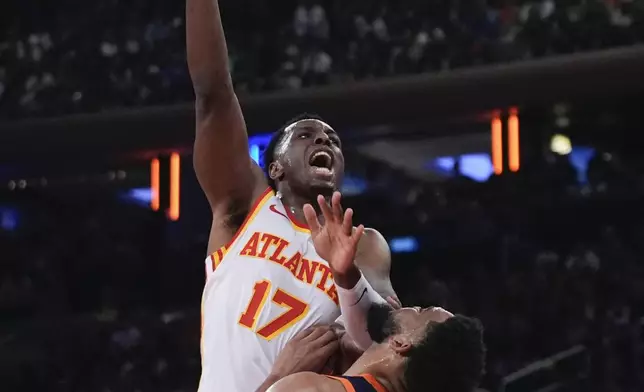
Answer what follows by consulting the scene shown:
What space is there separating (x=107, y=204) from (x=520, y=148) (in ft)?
16.2

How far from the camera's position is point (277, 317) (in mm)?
2963

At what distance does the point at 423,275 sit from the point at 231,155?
6102 mm

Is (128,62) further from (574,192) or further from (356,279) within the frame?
(356,279)

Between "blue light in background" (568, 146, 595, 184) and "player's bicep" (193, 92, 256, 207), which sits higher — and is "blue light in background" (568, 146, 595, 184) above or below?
below

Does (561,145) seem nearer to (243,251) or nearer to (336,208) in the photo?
→ (243,251)

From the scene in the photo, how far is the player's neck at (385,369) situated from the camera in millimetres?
2574

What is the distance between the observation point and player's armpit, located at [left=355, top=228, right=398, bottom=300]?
3.11m

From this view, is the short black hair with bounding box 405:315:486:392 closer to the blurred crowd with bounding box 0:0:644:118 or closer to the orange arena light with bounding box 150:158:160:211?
the blurred crowd with bounding box 0:0:644:118

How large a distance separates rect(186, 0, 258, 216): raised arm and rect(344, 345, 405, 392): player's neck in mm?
743

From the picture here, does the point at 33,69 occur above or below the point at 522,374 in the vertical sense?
above

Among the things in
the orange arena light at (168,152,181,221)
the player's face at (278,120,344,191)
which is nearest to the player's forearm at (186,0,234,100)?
the player's face at (278,120,344,191)

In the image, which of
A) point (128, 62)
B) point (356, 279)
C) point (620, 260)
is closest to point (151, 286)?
point (128, 62)

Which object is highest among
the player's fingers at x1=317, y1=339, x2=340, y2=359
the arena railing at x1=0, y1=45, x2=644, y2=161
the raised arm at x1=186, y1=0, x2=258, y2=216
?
the raised arm at x1=186, y1=0, x2=258, y2=216

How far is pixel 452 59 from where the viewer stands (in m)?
9.09
